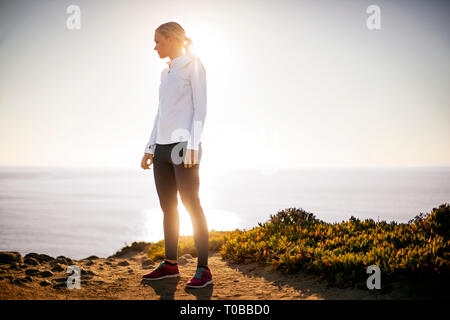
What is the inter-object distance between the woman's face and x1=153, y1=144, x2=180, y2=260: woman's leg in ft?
4.26

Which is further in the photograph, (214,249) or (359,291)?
(214,249)

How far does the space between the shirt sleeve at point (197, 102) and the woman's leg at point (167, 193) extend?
0.43 metres

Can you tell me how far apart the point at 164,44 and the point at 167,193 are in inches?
80.8

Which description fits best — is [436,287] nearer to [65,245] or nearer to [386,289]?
[386,289]

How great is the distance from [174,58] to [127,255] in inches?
352

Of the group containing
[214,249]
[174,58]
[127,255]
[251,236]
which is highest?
[174,58]

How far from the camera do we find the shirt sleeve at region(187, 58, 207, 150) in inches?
135

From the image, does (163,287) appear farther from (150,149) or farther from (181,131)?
(181,131)

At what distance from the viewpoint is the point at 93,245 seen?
103188 millimetres

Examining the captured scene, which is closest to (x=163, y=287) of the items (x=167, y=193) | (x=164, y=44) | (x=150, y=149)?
(x=167, y=193)

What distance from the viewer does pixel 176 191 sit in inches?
154

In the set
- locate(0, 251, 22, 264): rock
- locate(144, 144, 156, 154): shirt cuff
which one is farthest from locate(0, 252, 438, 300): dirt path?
locate(144, 144, 156, 154): shirt cuff
